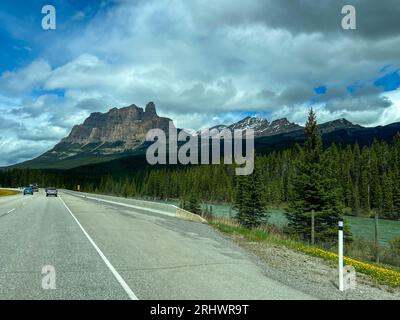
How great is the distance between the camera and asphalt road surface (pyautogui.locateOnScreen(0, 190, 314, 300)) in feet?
22.9

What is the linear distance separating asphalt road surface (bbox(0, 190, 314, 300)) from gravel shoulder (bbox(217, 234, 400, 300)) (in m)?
0.37

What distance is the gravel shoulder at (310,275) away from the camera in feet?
24.9

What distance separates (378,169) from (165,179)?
2845 inches

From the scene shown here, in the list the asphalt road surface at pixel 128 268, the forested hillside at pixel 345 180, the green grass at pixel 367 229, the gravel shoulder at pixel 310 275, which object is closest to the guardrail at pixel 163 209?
the green grass at pixel 367 229

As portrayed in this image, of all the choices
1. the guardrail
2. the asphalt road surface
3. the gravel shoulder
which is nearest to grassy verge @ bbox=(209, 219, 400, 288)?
the gravel shoulder

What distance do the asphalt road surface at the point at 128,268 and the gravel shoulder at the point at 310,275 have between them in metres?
0.37

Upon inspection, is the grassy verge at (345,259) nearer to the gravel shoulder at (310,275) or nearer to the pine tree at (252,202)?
the gravel shoulder at (310,275)

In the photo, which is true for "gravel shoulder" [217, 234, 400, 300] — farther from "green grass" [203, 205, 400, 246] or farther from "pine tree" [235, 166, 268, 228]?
"pine tree" [235, 166, 268, 228]

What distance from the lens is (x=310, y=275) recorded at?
9.34 m

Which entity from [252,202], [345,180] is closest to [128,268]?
[252,202]

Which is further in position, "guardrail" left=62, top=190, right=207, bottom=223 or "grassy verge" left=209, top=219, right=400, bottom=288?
"guardrail" left=62, top=190, right=207, bottom=223

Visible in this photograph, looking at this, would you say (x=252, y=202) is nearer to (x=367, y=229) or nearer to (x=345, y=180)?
(x=367, y=229)

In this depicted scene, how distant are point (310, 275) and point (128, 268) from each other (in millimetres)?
4010
